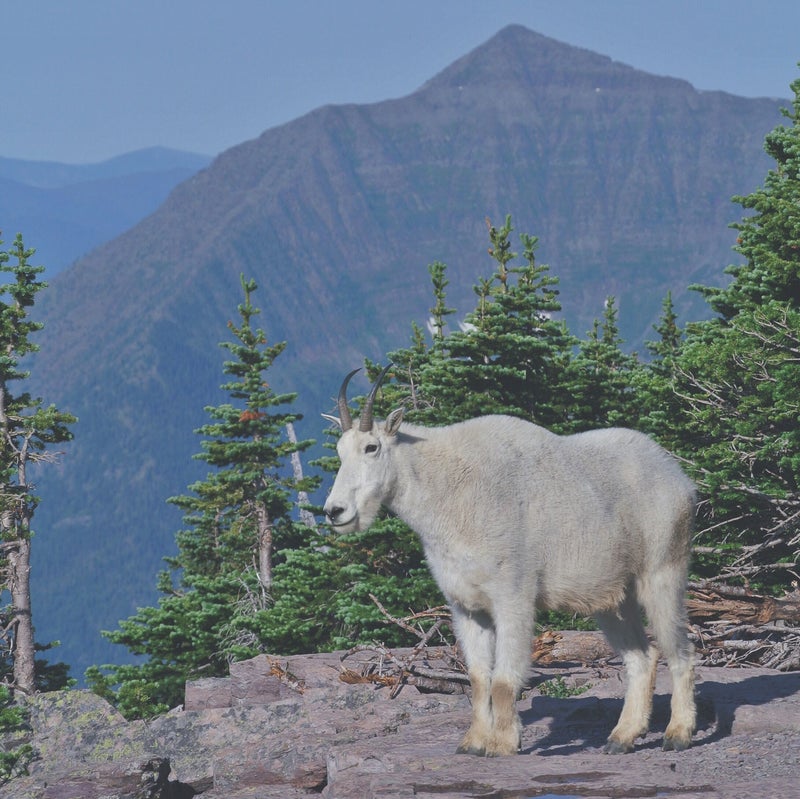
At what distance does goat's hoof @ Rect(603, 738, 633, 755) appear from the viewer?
9453 mm

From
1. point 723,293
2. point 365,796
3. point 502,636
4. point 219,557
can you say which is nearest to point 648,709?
point 502,636

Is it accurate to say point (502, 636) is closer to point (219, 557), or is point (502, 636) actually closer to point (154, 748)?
point (154, 748)

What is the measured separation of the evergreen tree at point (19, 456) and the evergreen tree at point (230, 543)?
6.89 ft

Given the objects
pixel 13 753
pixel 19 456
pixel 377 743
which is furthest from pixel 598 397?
pixel 377 743

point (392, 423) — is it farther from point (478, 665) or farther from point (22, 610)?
point (22, 610)

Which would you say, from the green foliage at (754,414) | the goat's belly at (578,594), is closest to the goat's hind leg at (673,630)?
the goat's belly at (578,594)

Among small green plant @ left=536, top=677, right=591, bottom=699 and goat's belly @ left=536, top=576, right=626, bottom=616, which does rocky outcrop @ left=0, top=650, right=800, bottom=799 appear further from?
goat's belly @ left=536, top=576, right=626, bottom=616

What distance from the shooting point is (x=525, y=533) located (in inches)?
369

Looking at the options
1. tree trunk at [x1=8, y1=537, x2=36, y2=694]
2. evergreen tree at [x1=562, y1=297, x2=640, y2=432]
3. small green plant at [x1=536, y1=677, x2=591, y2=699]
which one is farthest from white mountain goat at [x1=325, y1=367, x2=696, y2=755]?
tree trunk at [x1=8, y1=537, x2=36, y2=694]

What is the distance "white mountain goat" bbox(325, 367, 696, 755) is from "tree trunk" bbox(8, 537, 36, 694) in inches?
777

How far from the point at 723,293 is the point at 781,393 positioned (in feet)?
20.7

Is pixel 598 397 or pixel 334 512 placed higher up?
pixel 598 397

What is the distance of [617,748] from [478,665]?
1.26 m

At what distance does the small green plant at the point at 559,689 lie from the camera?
481 inches
